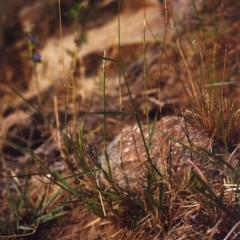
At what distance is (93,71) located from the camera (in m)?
3.40

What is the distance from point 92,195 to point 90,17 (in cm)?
207

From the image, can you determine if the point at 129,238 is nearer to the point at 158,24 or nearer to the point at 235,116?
the point at 235,116

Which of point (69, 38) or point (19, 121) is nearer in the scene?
point (19, 121)

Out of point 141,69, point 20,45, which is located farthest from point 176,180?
point 20,45

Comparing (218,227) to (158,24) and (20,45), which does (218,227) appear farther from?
(20,45)

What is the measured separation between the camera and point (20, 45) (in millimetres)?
3936

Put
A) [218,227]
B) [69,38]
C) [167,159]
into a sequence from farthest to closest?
[69,38] < [167,159] < [218,227]

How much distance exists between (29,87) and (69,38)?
40cm

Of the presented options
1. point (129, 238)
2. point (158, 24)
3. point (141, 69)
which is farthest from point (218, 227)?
point (158, 24)

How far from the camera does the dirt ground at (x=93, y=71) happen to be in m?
2.04

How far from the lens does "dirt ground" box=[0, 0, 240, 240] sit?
6.69 ft

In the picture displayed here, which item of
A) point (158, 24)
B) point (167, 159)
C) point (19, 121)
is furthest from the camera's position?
point (158, 24)

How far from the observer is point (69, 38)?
376cm

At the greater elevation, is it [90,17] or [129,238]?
[90,17]
